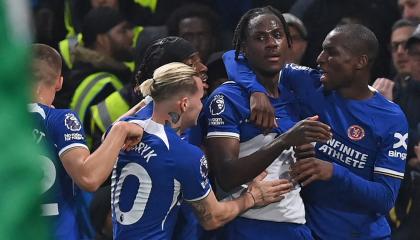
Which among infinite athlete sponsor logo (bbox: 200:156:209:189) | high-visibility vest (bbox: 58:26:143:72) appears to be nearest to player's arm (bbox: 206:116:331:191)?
infinite athlete sponsor logo (bbox: 200:156:209:189)

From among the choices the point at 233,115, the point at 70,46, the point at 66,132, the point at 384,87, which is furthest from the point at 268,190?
the point at 70,46

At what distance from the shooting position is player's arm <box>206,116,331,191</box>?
140 inches

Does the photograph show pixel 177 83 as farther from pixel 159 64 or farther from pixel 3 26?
pixel 3 26

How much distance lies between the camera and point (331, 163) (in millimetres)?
3848

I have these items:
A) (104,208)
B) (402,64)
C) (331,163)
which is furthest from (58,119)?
(402,64)

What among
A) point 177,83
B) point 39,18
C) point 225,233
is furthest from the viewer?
point 39,18

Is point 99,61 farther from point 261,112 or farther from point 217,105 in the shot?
point 261,112

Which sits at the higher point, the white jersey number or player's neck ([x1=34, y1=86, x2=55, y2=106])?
player's neck ([x1=34, y1=86, x2=55, y2=106])

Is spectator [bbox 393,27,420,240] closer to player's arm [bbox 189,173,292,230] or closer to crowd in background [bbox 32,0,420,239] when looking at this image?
crowd in background [bbox 32,0,420,239]

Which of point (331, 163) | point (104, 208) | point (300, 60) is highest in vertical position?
point (331, 163)

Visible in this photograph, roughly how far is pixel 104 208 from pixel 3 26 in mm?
4737

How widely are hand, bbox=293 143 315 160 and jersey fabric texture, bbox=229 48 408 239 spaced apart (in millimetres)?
131

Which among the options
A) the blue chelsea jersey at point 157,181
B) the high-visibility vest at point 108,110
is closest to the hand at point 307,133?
the blue chelsea jersey at point 157,181

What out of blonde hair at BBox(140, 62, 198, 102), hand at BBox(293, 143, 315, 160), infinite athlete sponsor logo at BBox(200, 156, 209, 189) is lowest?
hand at BBox(293, 143, 315, 160)
